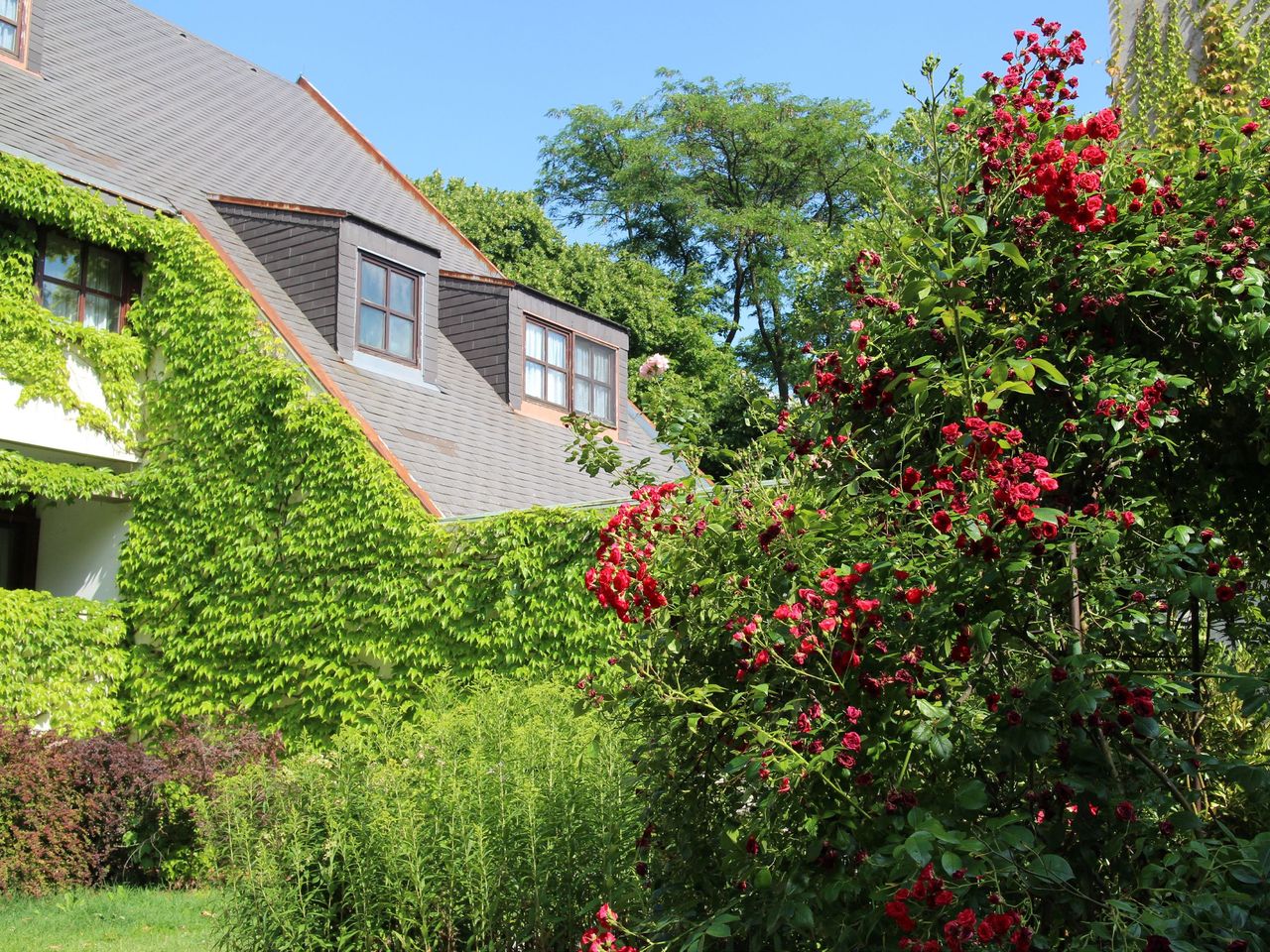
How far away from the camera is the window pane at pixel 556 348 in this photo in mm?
Result: 16656

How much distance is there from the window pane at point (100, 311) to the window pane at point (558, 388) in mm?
5796

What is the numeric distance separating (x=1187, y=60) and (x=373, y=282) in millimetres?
9483

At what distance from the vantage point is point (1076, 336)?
3150 millimetres

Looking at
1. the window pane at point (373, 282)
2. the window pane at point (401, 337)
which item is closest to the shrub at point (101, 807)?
the window pane at point (401, 337)

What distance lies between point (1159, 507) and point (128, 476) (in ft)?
40.2

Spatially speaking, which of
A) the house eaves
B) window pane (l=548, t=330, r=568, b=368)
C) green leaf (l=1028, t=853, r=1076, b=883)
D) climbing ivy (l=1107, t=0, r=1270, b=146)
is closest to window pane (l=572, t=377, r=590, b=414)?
window pane (l=548, t=330, r=568, b=368)

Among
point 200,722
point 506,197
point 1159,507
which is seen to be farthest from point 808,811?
point 506,197

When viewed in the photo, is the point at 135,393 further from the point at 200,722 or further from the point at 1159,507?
the point at 1159,507

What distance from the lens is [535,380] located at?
53.6ft

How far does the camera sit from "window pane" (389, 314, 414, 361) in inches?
575

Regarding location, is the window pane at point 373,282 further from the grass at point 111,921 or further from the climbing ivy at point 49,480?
the grass at point 111,921

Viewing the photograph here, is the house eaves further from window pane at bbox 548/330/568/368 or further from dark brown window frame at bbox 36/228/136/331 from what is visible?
window pane at bbox 548/330/568/368

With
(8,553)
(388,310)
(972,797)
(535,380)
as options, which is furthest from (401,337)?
(972,797)

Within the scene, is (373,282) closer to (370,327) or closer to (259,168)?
(370,327)
